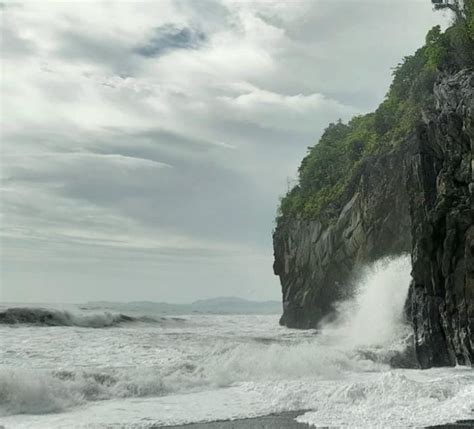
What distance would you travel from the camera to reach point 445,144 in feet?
71.2

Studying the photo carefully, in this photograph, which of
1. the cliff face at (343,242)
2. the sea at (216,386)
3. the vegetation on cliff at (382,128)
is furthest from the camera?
the cliff face at (343,242)

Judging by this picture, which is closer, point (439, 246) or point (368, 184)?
point (439, 246)

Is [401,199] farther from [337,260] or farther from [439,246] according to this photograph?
[439,246]

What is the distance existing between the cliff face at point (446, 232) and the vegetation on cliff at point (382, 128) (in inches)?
174

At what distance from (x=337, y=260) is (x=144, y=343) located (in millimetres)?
21406

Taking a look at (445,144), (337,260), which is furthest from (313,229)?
(445,144)

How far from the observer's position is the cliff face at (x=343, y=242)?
37.5 m

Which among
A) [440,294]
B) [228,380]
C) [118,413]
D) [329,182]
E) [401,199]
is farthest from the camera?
[329,182]

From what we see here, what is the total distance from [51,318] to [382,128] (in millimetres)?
34577

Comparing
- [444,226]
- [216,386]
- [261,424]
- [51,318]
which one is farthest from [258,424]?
[51,318]

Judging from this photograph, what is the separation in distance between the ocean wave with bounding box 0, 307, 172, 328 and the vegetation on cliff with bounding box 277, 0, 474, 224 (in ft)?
74.4

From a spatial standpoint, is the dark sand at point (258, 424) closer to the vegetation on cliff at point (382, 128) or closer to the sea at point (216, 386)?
the sea at point (216, 386)

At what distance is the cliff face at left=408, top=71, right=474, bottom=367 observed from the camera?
19062 mm

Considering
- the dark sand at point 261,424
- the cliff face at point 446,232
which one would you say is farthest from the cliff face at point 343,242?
the dark sand at point 261,424
